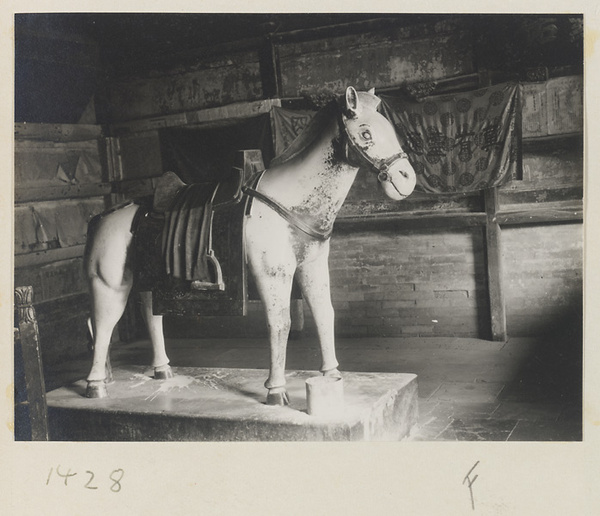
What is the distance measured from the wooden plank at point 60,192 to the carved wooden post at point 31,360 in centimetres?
343

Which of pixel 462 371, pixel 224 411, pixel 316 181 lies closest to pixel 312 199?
pixel 316 181

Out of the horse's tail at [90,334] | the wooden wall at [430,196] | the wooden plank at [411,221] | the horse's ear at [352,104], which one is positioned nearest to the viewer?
the horse's ear at [352,104]

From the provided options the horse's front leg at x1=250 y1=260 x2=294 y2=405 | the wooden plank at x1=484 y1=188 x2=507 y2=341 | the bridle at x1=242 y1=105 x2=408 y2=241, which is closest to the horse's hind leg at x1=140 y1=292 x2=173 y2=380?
the horse's front leg at x1=250 y1=260 x2=294 y2=405

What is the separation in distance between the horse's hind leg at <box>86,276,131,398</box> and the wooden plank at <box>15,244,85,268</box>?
274cm

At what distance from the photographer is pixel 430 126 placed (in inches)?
234

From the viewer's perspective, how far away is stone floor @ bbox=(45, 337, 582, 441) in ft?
12.7

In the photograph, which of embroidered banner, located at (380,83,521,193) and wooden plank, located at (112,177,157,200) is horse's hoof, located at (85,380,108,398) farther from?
wooden plank, located at (112,177,157,200)

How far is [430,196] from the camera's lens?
637 centimetres

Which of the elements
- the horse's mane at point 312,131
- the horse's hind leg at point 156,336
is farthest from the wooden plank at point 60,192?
the horse's mane at point 312,131

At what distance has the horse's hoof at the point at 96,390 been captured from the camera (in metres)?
3.79

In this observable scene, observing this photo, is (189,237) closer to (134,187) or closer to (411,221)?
(411,221)
